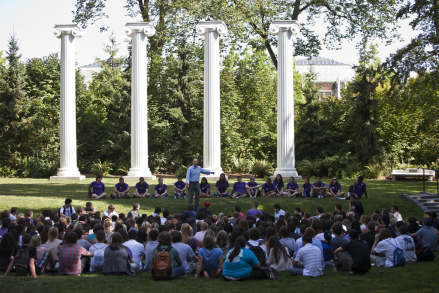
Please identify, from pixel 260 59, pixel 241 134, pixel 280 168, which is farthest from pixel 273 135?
pixel 280 168

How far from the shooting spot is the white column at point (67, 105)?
2955 cm

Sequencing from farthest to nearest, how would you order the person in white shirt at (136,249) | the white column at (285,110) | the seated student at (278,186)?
1. the white column at (285,110)
2. the seated student at (278,186)
3. the person in white shirt at (136,249)

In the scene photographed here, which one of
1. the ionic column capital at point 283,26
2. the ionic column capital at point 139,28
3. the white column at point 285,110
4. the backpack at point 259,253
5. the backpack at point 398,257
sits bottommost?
the backpack at point 398,257

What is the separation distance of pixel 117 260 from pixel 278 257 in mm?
3332

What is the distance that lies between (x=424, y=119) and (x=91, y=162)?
26305 millimetres

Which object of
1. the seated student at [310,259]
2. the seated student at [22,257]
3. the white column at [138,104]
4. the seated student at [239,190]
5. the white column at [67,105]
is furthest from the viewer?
the white column at [67,105]

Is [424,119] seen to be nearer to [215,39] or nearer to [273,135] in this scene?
[273,135]

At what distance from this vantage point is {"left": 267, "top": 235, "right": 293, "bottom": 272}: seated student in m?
9.86

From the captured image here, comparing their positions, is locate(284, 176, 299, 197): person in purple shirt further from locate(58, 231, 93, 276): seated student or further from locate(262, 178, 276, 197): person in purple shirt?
locate(58, 231, 93, 276): seated student

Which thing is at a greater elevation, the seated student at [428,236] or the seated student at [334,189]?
the seated student at [334,189]

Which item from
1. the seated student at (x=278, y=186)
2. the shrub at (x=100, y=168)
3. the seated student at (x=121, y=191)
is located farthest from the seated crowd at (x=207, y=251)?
the shrub at (x=100, y=168)

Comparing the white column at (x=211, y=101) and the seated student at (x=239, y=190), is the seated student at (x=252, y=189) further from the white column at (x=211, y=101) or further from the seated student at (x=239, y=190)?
the white column at (x=211, y=101)

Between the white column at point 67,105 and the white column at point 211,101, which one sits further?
the white column at point 67,105

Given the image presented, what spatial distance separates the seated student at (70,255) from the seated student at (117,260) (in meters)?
0.48
